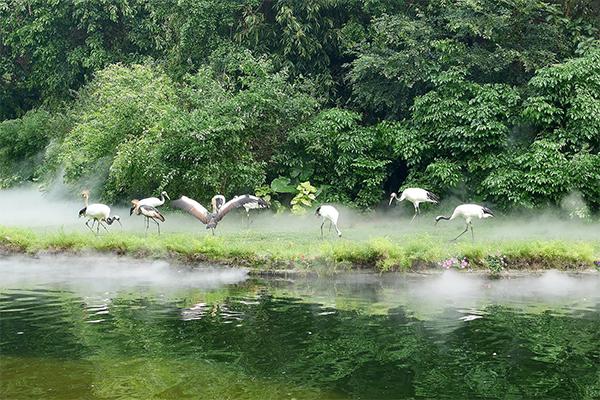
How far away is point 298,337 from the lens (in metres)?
9.45

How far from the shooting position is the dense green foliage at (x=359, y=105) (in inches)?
761

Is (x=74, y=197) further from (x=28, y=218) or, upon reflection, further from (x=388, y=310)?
(x=388, y=310)

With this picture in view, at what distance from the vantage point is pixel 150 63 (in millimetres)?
26062

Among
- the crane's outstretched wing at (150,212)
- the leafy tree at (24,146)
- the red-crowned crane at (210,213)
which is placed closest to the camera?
the red-crowned crane at (210,213)

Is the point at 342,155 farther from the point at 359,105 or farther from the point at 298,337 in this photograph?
the point at 298,337

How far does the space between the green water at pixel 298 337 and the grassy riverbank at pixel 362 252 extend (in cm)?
35

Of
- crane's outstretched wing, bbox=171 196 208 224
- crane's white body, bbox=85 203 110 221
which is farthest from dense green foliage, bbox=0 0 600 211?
crane's white body, bbox=85 203 110 221

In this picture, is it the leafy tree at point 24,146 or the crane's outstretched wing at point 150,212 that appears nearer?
the crane's outstretched wing at point 150,212

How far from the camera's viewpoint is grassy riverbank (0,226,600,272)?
13250mm

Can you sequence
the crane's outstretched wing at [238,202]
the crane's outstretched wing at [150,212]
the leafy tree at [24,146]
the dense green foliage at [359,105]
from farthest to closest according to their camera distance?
the leafy tree at [24,146] → the dense green foliage at [359,105] → the crane's outstretched wing at [238,202] → the crane's outstretched wing at [150,212]

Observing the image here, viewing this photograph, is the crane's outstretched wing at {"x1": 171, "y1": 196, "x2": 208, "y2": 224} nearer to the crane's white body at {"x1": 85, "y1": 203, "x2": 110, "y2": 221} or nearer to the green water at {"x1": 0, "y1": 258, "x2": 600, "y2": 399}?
the crane's white body at {"x1": 85, "y1": 203, "x2": 110, "y2": 221}

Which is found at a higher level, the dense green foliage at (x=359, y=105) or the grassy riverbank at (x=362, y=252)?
the dense green foliage at (x=359, y=105)

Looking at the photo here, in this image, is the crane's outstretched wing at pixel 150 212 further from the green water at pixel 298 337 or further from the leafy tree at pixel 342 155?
the leafy tree at pixel 342 155

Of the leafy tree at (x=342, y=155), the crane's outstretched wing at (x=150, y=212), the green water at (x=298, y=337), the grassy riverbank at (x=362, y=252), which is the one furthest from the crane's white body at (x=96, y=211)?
the leafy tree at (x=342, y=155)
